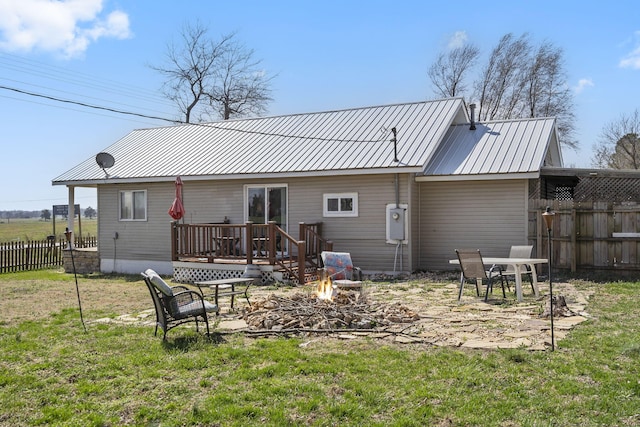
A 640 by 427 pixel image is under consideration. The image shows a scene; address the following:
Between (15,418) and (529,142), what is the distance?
503 inches

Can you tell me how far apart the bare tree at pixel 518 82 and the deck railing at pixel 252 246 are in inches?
786

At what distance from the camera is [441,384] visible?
5043 mm

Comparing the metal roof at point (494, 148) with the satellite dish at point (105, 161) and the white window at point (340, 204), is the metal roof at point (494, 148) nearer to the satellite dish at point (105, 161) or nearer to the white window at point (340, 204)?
the white window at point (340, 204)

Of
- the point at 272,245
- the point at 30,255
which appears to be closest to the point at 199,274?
the point at 272,245

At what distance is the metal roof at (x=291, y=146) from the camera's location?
14484mm

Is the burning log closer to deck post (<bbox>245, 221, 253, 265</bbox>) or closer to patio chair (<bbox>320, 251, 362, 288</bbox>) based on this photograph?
patio chair (<bbox>320, 251, 362, 288</bbox>)

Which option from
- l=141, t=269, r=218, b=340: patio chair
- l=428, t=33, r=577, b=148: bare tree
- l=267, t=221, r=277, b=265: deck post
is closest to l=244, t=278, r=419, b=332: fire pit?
l=141, t=269, r=218, b=340: patio chair

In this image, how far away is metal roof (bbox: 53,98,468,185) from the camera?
1448 cm

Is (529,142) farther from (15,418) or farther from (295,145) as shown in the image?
(15,418)

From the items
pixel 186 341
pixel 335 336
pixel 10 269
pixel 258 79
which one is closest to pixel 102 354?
pixel 186 341

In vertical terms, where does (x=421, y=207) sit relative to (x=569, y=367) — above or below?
above

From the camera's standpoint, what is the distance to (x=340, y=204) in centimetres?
1461

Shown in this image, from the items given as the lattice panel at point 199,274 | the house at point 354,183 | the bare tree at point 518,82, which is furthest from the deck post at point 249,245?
the bare tree at point 518,82

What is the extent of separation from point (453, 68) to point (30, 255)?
77.6ft
